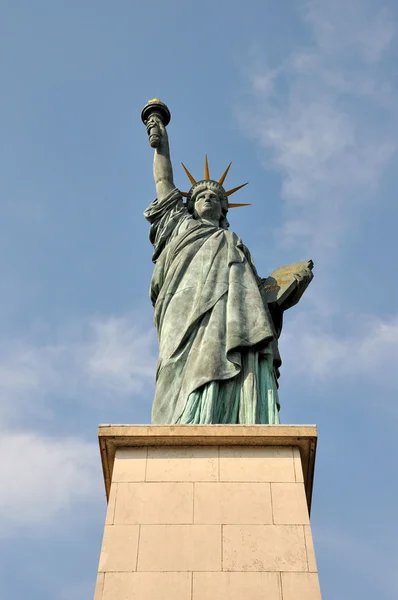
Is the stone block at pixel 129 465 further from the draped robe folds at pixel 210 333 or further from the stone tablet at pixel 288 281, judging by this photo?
the stone tablet at pixel 288 281

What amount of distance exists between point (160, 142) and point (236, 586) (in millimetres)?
7738

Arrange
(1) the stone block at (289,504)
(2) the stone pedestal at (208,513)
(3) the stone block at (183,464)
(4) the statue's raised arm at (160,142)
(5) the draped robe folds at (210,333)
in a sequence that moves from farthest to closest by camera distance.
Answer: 1. (4) the statue's raised arm at (160,142)
2. (5) the draped robe folds at (210,333)
3. (3) the stone block at (183,464)
4. (1) the stone block at (289,504)
5. (2) the stone pedestal at (208,513)

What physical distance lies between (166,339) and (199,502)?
2669 mm

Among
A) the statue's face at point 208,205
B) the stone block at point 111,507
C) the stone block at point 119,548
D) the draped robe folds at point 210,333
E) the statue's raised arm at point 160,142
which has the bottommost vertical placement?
the stone block at point 119,548

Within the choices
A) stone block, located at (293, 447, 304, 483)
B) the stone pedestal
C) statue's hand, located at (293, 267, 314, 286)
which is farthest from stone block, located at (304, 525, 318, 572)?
statue's hand, located at (293, 267, 314, 286)

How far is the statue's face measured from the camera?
1240cm

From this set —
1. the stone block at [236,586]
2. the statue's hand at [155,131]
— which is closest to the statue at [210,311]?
the statue's hand at [155,131]

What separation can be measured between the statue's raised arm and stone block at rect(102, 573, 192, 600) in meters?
6.39

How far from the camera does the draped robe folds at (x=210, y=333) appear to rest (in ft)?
30.2

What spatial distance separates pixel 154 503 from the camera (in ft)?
25.8

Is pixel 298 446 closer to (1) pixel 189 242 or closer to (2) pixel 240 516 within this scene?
(2) pixel 240 516

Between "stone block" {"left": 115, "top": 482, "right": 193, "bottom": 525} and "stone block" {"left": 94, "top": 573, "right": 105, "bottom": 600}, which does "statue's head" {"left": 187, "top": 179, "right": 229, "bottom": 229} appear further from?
"stone block" {"left": 94, "top": 573, "right": 105, "bottom": 600}

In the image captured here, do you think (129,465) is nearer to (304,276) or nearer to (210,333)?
(210,333)

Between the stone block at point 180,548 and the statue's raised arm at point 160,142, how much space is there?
594 cm
